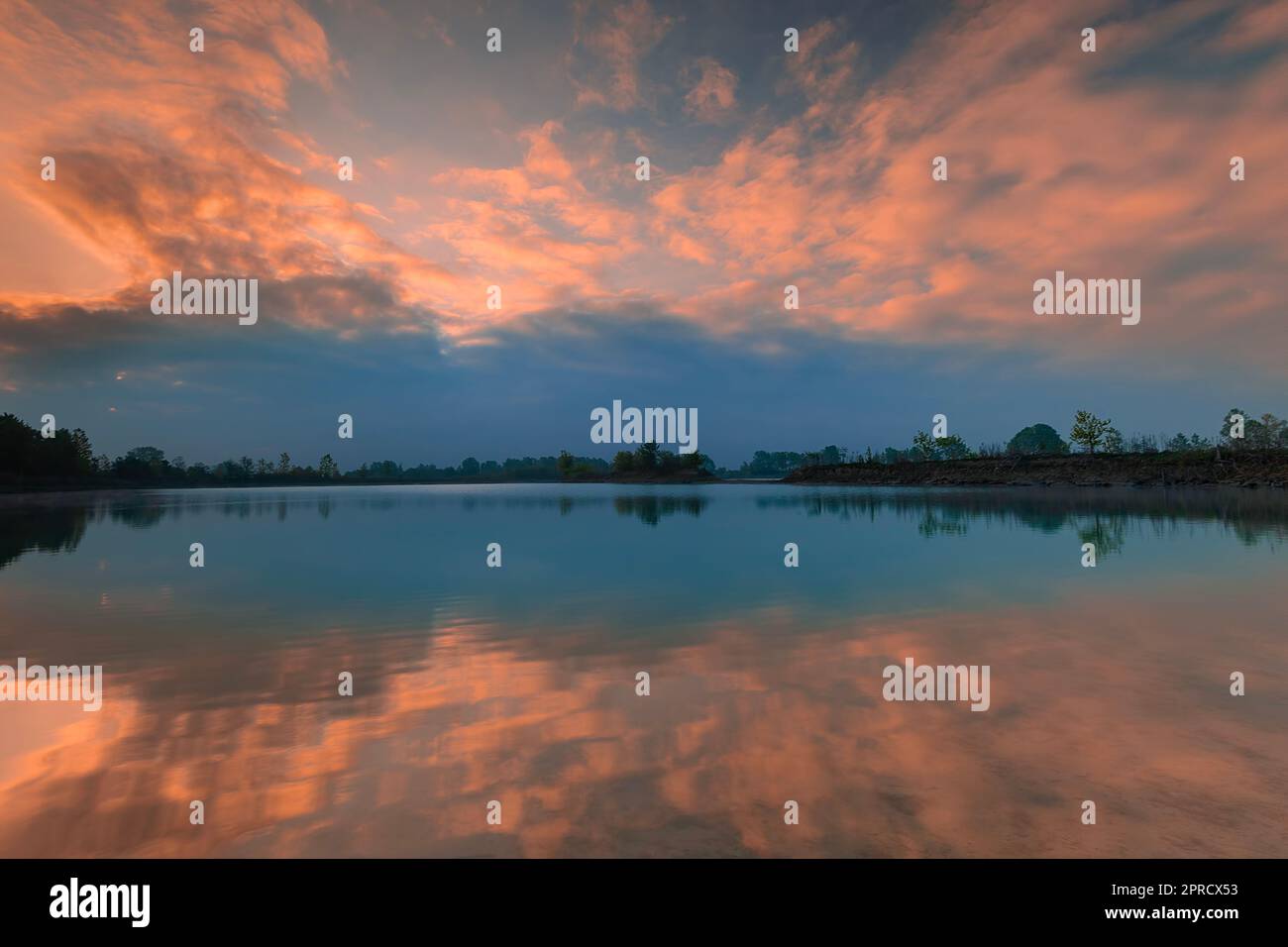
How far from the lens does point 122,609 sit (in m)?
17.8

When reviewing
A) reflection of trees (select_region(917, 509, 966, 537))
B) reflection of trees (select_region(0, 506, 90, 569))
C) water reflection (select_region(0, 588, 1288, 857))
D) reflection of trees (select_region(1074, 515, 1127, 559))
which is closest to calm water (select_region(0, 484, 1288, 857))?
water reflection (select_region(0, 588, 1288, 857))

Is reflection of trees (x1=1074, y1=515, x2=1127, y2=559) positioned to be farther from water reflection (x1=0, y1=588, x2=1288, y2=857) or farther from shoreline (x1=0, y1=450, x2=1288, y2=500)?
shoreline (x1=0, y1=450, x2=1288, y2=500)

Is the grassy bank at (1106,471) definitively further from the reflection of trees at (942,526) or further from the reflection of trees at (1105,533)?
the reflection of trees at (942,526)

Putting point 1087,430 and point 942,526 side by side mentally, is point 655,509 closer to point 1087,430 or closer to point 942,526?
point 942,526

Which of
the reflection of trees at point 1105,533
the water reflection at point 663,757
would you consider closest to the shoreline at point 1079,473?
the reflection of trees at point 1105,533

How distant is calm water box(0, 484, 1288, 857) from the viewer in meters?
5.98

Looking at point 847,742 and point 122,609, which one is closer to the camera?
point 847,742

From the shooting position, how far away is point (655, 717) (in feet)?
29.6

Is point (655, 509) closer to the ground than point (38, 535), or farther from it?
closer to the ground

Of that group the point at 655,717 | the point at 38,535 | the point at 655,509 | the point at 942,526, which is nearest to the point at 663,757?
the point at 655,717
